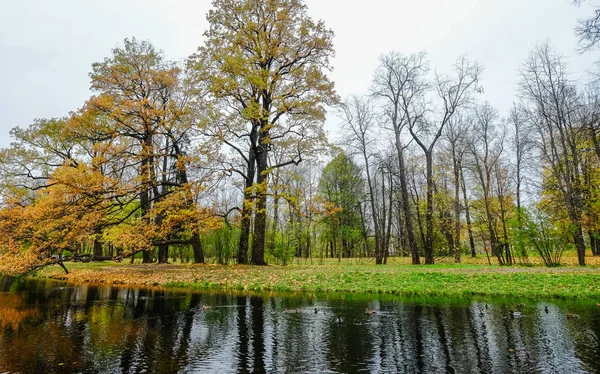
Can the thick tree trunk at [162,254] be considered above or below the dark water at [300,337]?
above

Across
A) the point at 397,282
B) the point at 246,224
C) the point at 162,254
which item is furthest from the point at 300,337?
the point at 162,254

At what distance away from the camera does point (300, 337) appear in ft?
22.0

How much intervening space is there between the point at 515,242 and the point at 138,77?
28.9 metres

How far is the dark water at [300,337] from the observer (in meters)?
5.18

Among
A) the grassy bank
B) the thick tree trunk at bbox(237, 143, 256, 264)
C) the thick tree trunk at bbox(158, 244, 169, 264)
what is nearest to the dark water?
the grassy bank

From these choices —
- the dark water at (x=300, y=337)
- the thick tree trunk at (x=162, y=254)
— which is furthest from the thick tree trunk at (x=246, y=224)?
the dark water at (x=300, y=337)

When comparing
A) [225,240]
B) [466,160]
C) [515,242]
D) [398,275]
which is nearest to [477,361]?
[398,275]

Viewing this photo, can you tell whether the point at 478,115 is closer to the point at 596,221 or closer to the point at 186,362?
the point at 596,221

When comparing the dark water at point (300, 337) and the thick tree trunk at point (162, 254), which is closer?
the dark water at point (300, 337)

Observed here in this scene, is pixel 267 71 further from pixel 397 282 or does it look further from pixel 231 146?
pixel 397 282

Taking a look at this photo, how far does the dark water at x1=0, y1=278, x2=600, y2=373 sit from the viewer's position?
5.18 metres

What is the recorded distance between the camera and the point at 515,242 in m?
22.2

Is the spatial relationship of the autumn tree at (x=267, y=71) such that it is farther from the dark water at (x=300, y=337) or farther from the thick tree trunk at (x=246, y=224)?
the dark water at (x=300, y=337)

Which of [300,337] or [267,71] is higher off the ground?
[267,71]
